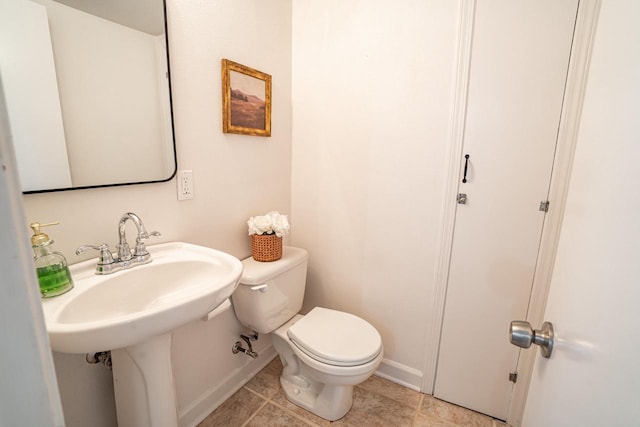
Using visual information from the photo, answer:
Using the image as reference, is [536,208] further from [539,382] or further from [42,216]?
[42,216]

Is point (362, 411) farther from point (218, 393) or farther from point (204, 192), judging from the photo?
point (204, 192)

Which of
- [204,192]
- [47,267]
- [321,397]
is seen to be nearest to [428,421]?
[321,397]

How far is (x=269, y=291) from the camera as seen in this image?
4.64ft

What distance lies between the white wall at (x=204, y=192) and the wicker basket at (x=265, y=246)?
0.10m

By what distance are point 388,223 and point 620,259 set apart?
123 centimetres

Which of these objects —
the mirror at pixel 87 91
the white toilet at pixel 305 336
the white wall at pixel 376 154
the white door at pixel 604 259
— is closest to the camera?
the white door at pixel 604 259

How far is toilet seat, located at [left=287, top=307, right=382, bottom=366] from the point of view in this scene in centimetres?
126

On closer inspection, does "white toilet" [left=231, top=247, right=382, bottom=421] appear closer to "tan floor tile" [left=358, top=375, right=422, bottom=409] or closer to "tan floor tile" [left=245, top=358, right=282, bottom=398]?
"tan floor tile" [left=245, top=358, right=282, bottom=398]

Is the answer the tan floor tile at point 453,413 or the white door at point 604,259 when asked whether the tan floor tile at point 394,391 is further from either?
the white door at point 604,259

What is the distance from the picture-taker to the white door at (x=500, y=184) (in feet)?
3.83

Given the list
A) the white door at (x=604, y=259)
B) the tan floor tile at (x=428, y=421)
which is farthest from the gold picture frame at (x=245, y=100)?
the tan floor tile at (x=428, y=421)

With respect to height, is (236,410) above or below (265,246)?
below

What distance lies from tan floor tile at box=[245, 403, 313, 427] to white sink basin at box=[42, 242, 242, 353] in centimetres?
81

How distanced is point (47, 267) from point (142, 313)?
12.4 inches
